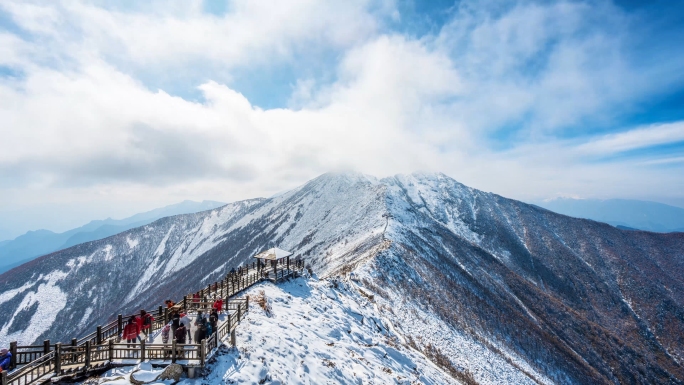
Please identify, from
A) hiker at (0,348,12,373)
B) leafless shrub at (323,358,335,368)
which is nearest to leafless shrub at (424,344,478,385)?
leafless shrub at (323,358,335,368)

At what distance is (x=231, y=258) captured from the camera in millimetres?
110438

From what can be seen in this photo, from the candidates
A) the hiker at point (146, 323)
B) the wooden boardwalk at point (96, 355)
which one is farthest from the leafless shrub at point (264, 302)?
the hiker at point (146, 323)

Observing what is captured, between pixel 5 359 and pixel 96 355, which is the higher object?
pixel 5 359

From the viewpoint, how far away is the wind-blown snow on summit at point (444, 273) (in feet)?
130

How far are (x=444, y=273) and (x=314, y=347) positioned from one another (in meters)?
37.3

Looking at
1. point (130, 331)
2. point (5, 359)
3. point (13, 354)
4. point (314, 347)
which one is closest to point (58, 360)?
point (5, 359)

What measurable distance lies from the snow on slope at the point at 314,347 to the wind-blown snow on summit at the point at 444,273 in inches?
227

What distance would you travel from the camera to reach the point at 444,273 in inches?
1970

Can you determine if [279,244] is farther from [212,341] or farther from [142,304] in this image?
[212,341]

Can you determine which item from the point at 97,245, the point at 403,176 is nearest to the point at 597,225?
the point at 403,176

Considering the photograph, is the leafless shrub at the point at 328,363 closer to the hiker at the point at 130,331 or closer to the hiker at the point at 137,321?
the hiker at the point at 137,321

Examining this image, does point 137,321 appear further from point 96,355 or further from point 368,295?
point 368,295

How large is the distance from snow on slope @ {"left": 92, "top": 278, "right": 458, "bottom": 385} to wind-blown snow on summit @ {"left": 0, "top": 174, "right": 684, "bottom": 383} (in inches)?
227

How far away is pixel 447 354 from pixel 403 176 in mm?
158852
